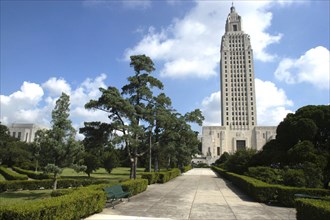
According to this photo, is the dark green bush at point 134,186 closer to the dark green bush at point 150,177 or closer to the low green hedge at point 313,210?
the dark green bush at point 150,177

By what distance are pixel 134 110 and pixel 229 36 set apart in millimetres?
100718

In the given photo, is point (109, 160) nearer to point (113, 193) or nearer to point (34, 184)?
point (34, 184)

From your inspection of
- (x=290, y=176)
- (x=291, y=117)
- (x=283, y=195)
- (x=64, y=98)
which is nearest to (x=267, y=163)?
(x=291, y=117)

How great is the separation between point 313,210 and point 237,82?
10736 cm

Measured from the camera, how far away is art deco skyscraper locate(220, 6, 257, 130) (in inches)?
4294

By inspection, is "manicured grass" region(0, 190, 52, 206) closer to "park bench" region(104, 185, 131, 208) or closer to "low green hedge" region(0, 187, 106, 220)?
"park bench" region(104, 185, 131, 208)

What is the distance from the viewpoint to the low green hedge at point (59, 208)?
5.77m

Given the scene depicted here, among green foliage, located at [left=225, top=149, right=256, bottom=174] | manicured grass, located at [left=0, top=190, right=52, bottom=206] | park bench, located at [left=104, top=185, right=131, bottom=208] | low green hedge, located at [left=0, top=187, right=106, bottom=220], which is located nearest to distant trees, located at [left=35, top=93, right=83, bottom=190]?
manicured grass, located at [left=0, top=190, right=52, bottom=206]

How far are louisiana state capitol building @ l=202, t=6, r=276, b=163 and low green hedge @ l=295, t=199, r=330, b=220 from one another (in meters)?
101

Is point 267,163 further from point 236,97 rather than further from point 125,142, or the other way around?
point 236,97

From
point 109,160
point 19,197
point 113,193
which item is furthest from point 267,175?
point 109,160

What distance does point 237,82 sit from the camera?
111 metres

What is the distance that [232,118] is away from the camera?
4336 inches

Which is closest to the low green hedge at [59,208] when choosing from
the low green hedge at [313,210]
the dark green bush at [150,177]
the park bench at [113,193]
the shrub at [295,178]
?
the park bench at [113,193]
